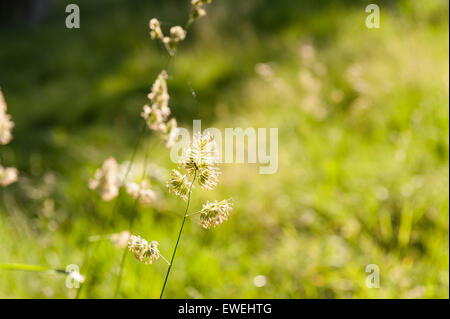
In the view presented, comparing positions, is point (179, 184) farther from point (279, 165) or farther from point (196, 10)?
point (279, 165)

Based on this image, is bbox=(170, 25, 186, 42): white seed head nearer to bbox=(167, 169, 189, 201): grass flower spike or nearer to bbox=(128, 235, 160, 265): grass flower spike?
bbox=(167, 169, 189, 201): grass flower spike

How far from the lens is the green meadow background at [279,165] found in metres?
2.18

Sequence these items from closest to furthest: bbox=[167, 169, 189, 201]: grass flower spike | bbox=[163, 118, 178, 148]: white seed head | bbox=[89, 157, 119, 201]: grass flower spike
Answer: bbox=[167, 169, 189, 201]: grass flower spike → bbox=[163, 118, 178, 148]: white seed head → bbox=[89, 157, 119, 201]: grass flower spike

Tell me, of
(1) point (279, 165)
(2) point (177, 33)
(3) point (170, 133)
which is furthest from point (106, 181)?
A: (1) point (279, 165)

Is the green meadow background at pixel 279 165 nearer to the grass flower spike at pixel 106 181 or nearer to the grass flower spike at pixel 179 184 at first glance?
the grass flower spike at pixel 179 184

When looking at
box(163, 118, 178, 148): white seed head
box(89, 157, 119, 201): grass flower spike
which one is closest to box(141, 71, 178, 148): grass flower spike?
box(163, 118, 178, 148): white seed head

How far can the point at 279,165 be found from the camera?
3326 millimetres

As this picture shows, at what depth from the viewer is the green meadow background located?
2182mm

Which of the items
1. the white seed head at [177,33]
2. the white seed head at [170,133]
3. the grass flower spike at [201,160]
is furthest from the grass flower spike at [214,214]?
the white seed head at [177,33]

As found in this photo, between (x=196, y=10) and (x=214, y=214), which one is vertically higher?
(x=196, y=10)

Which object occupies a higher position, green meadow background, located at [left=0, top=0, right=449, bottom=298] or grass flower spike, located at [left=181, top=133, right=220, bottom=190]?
green meadow background, located at [left=0, top=0, right=449, bottom=298]

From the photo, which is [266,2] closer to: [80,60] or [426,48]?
[80,60]

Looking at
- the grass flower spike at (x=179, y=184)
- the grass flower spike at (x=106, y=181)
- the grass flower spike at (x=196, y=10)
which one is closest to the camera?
the grass flower spike at (x=179, y=184)
